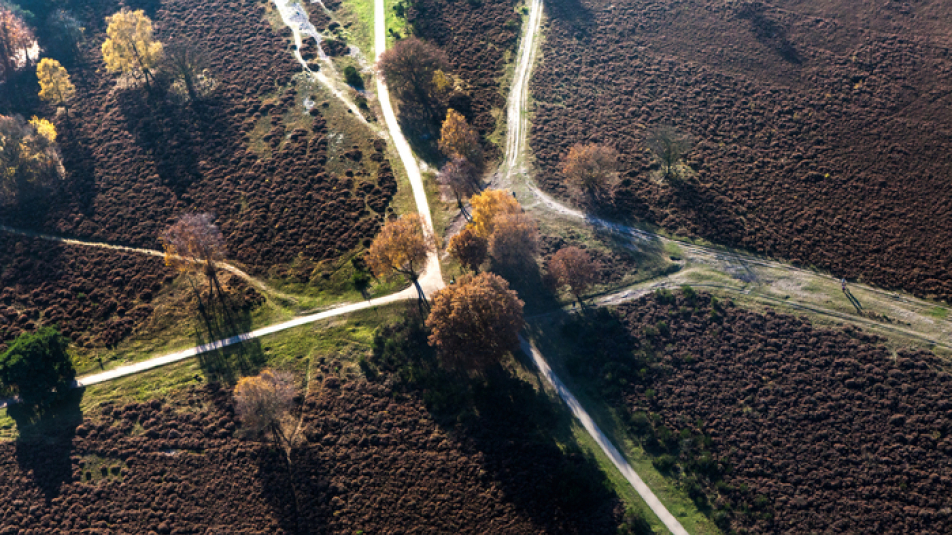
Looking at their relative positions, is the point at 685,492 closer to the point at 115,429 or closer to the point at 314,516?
the point at 314,516

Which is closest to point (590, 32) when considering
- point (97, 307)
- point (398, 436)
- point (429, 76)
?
point (429, 76)

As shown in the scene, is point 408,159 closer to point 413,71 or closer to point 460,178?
point 460,178

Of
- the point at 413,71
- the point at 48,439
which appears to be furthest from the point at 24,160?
the point at 413,71

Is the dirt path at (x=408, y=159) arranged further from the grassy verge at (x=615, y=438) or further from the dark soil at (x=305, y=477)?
the dark soil at (x=305, y=477)

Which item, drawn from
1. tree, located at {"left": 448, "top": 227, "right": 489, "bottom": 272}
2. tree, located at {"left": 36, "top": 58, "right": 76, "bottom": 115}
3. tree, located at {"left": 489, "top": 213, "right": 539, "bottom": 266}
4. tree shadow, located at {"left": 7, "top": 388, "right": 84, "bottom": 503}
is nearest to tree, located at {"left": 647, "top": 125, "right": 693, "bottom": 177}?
tree, located at {"left": 489, "top": 213, "right": 539, "bottom": 266}

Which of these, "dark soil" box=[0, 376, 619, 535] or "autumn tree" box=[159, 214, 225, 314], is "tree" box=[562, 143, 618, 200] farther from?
"autumn tree" box=[159, 214, 225, 314]

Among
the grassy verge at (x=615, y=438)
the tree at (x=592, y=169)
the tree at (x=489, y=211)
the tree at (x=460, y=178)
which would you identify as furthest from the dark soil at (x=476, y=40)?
the grassy verge at (x=615, y=438)
